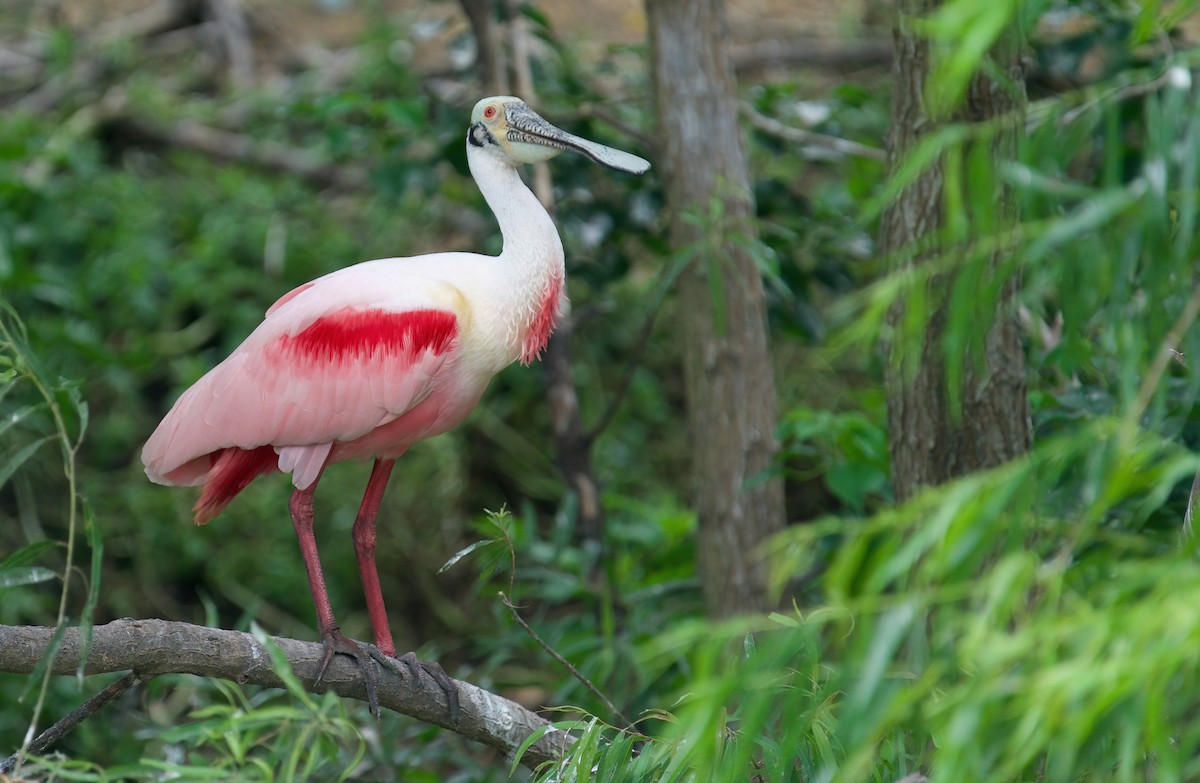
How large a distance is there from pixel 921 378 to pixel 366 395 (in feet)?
4.38

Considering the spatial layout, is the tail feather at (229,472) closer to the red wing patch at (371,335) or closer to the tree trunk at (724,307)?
the red wing patch at (371,335)

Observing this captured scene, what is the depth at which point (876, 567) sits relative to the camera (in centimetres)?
168

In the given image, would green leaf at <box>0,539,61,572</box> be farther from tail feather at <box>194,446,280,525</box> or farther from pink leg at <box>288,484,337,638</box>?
tail feather at <box>194,446,280,525</box>

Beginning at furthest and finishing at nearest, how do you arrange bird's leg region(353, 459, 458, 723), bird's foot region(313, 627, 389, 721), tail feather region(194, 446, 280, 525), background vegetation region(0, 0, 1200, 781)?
tail feather region(194, 446, 280, 525) < bird's leg region(353, 459, 458, 723) < bird's foot region(313, 627, 389, 721) < background vegetation region(0, 0, 1200, 781)

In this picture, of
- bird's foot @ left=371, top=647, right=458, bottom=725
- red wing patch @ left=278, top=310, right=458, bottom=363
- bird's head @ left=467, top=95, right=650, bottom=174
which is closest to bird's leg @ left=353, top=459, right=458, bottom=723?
bird's foot @ left=371, top=647, right=458, bottom=725

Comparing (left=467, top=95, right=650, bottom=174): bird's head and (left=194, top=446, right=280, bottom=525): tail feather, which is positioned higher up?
(left=467, top=95, right=650, bottom=174): bird's head

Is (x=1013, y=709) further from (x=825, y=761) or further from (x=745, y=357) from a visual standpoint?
(x=745, y=357)

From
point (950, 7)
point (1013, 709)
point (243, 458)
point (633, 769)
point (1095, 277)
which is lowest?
point (633, 769)

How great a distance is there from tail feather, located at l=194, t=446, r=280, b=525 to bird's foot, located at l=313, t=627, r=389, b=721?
606 millimetres

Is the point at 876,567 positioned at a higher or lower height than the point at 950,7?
lower

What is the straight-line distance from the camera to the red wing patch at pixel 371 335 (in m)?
3.24

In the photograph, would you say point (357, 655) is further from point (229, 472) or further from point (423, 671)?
point (229, 472)

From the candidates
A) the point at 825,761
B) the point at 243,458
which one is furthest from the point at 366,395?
the point at 825,761

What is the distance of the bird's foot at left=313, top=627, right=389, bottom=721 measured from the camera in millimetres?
3062
